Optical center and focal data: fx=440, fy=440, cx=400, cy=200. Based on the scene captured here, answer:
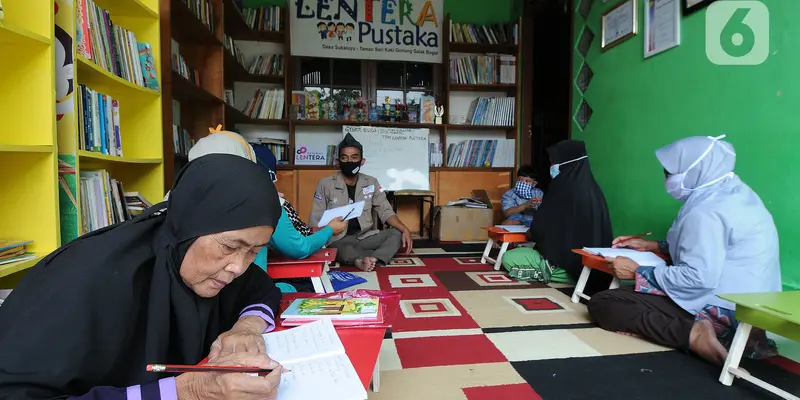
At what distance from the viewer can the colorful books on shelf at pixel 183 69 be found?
9.38 feet

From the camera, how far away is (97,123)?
70.2 inches

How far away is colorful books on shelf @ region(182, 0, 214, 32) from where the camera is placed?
3.00 m

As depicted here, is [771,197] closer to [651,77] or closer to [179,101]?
[651,77]

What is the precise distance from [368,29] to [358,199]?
2399mm

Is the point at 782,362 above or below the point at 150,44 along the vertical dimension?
below

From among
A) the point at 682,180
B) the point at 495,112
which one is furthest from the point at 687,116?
the point at 495,112

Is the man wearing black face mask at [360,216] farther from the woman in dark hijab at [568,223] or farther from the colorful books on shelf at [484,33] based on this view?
the colorful books on shelf at [484,33]

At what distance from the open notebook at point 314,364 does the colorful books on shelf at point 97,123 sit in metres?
1.27

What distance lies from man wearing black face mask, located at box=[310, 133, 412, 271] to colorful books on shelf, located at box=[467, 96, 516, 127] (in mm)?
2018

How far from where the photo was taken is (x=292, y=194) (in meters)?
5.09

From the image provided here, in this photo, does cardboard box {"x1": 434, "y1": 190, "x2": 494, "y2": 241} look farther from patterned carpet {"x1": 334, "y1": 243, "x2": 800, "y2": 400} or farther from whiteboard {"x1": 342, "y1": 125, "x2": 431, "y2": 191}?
patterned carpet {"x1": 334, "y1": 243, "x2": 800, "y2": 400}

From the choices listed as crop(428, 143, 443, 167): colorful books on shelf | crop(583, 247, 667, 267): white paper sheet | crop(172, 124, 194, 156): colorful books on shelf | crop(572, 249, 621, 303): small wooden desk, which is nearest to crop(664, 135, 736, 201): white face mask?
crop(583, 247, 667, 267): white paper sheet

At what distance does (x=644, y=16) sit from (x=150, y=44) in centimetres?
334

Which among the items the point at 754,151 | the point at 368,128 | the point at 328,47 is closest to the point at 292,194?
the point at 368,128
